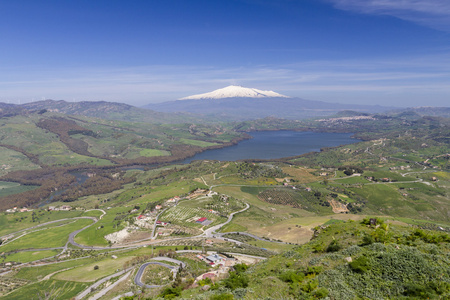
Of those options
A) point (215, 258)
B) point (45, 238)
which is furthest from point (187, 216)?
point (45, 238)

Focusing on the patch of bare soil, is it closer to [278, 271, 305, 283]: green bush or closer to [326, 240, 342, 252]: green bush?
[326, 240, 342, 252]: green bush

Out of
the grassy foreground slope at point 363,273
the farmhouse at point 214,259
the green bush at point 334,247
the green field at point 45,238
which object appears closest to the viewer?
the grassy foreground slope at point 363,273

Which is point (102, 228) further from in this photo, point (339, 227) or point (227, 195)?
point (339, 227)

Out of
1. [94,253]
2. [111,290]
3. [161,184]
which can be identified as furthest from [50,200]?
[111,290]

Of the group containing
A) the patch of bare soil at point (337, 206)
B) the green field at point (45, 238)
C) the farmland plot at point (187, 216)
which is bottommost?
the green field at point (45, 238)

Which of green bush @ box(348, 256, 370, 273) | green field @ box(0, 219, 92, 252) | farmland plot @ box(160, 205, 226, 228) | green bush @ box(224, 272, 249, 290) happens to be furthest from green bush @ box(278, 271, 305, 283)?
green field @ box(0, 219, 92, 252)

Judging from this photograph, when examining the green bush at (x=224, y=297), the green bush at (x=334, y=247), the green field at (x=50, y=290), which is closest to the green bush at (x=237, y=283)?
the green bush at (x=224, y=297)

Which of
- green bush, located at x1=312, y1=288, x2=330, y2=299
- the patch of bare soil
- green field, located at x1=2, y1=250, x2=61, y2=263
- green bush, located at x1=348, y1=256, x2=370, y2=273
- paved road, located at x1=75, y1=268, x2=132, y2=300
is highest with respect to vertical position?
green bush, located at x1=348, y1=256, x2=370, y2=273

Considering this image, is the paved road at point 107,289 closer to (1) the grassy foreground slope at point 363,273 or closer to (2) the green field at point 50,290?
(2) the green field at point 50,290

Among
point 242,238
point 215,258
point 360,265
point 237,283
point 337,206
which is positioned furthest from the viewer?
point 337,206

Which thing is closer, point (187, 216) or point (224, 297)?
point (224, 297)

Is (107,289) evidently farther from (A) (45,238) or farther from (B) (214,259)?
(A) (45,238)
